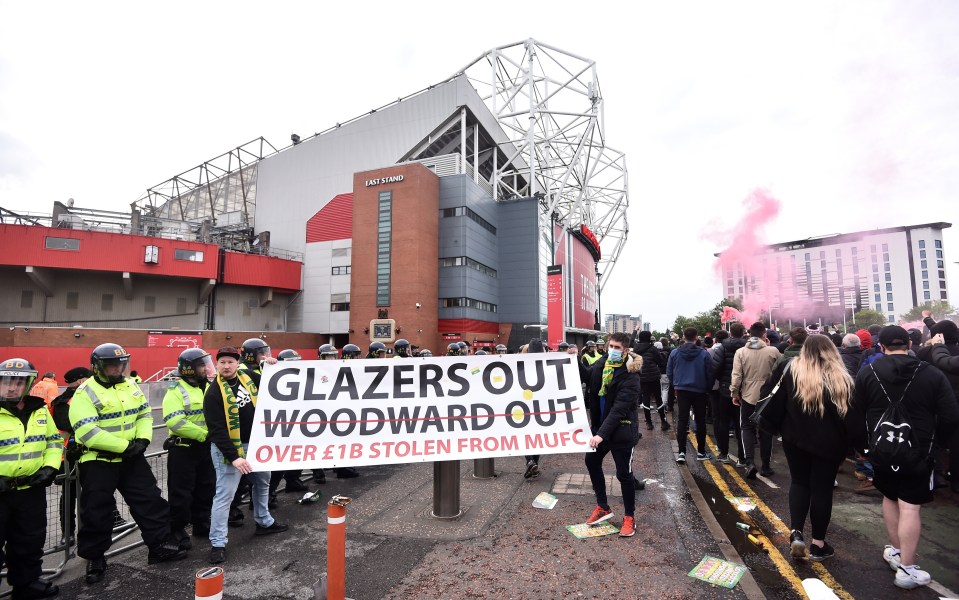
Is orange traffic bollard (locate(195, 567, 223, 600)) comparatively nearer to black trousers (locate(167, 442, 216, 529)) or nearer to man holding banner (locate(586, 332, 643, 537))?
black trousers (locate(167, 442, 216, 529))

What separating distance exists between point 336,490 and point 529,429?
359 cm

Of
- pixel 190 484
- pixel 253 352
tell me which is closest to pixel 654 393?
pixel 253 352

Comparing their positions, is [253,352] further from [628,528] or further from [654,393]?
[654,393]

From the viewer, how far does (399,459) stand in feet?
15.7

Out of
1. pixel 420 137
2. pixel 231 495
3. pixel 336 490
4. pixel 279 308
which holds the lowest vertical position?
pixel 336 490

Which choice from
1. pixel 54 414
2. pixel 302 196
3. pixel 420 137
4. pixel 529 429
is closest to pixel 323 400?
pixel 529 429

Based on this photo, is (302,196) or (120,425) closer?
(120,425)

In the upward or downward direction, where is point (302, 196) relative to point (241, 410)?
upward

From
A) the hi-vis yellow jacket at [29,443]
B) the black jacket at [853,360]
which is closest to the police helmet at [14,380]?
the hi-vis yellow jacket at [29,443]

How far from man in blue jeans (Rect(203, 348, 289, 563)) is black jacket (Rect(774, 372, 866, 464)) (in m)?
5.37

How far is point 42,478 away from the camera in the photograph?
3.81m

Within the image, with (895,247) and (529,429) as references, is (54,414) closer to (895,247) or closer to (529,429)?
(529,429)

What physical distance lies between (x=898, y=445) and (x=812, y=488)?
866mm

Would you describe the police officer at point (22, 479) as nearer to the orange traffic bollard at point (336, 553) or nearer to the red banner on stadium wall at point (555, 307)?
the orange traffic bollard at point (336, 553)
